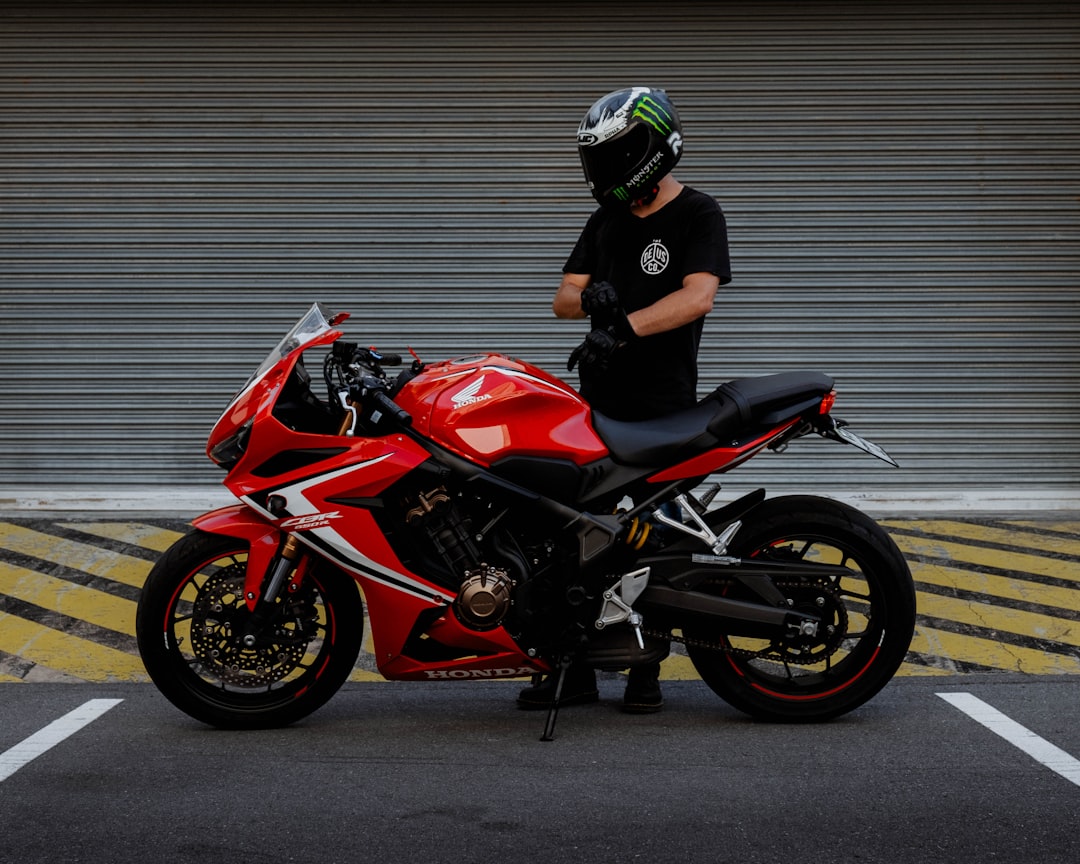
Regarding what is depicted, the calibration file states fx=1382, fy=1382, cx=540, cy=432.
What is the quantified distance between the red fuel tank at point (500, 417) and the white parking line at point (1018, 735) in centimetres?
173

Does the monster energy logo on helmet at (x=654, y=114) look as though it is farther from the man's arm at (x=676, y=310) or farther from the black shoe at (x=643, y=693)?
the black shoe at (x=643, y=693)

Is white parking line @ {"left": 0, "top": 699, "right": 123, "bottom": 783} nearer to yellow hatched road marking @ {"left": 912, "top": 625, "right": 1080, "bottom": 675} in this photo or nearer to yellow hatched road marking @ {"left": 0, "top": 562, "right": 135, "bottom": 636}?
yellow hatched road marking @ {"left": 0, "top": 562, "right": 135, "bottom": 636}

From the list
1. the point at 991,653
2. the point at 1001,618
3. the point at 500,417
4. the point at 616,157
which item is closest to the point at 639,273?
the point at 616,157

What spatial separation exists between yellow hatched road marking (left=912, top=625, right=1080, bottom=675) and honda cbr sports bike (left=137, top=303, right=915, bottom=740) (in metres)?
1.23

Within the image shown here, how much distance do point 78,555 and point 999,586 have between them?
4903 mm

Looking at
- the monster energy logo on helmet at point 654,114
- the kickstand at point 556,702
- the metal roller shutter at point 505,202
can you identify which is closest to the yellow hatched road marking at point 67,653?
the kickstand at point 556,702

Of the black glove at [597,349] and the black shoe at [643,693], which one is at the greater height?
the black glove at [597,349]

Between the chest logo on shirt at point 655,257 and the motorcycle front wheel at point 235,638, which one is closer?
the motorcycle front wheel at point 235,638

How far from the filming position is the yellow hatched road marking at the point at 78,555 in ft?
24.0

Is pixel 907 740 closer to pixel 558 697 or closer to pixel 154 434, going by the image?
pixel 558 697

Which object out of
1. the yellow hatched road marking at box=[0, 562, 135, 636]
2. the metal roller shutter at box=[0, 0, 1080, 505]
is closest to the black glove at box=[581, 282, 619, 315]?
the yellow hatched road marking at box=[0, 562, 135, 636]

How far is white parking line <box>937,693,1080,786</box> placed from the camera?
4.46 metres

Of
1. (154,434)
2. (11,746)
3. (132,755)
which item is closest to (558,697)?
(132,755)

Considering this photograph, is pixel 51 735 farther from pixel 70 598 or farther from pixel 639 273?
pixel 639 273
